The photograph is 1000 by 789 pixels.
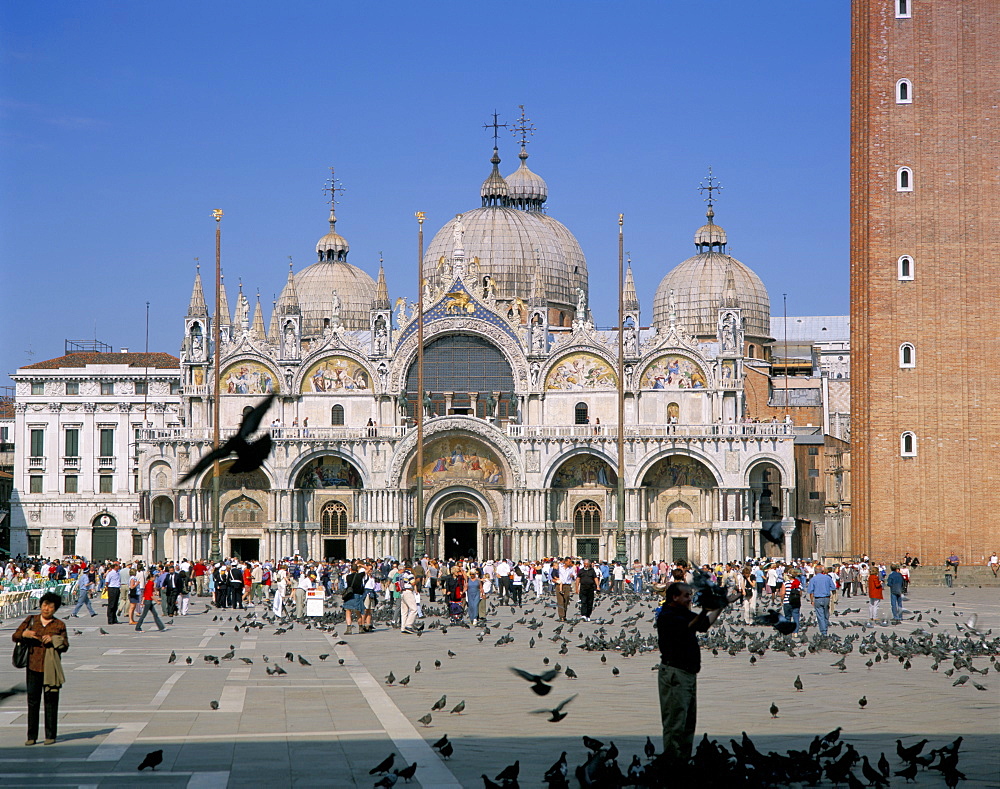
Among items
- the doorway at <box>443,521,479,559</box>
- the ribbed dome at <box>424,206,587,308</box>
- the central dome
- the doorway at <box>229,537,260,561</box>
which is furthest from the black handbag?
the ribbed dome at <box>424,206,587,308</box>

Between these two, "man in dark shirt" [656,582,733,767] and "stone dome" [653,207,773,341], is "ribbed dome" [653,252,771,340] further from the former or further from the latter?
"man in dark shirt" [656,582,733,767]

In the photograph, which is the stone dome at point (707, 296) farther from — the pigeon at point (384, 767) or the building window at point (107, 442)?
the pigeon at point (384, 767)

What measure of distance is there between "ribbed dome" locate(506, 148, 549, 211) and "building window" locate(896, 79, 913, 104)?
31.3 meters

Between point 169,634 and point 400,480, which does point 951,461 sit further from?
point 169,634

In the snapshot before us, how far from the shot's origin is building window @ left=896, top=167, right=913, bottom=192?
47.4 metres

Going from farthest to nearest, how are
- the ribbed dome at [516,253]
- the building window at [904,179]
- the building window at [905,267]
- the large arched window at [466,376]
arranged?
the ribbed dome at [516,253]
the large arched window at [466,376]
the building window at [904,179]
the building window at [905,267]

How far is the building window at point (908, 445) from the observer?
47.3 metres

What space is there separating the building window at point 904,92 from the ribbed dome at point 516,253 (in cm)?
2411

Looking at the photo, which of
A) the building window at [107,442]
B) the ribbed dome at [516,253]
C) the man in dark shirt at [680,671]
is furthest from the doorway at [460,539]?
the man in dark shirt at [680,671]

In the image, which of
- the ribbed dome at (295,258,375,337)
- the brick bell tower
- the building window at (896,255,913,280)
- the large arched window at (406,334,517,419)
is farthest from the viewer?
the ribbed dome at (295,258,375,337)

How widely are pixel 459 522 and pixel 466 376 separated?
6.10 m

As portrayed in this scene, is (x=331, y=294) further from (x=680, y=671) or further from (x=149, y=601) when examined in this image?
(x=680, y=671)

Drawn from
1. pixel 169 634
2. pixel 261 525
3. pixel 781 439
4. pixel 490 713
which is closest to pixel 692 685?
pixel 490 713

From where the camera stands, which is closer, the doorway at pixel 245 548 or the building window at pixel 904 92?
the building window at pixel 904 92
